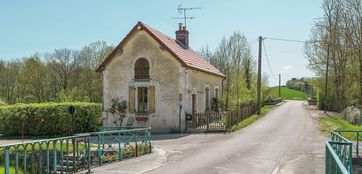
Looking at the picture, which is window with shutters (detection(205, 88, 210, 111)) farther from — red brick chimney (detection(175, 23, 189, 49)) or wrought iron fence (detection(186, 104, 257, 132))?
wrought iron fence (detection(186, 104, 257, 132))

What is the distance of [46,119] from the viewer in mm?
25359

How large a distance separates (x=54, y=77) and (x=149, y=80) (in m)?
28.9

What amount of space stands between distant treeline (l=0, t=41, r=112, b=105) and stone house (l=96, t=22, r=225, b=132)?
17.8 m

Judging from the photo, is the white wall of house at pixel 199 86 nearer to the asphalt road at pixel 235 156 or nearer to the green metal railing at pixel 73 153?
the asphalt road at pixel 235 156

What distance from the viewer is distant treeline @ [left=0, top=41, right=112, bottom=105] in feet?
148


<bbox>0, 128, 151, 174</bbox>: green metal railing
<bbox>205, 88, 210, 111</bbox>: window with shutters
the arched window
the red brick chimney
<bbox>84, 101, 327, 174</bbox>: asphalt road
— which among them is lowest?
<bbox>84, 101, 327, 174</bbox>: asphalt road

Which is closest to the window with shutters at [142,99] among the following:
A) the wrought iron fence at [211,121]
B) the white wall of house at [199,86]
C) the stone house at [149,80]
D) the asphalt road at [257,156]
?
the stone house at [149,80]

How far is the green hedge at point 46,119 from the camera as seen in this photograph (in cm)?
2520

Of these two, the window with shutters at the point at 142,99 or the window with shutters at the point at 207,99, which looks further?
the window with shutters at the point at 207,99

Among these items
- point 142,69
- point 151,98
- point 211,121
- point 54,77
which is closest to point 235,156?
point 211,121

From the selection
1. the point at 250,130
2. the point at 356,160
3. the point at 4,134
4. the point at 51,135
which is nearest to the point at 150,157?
the point at 356,160

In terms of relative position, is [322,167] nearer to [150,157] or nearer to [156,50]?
[150,157]

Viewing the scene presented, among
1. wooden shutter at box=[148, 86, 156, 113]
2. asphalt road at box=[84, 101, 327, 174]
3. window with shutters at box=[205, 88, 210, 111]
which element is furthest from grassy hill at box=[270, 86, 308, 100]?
asphalt road at box=[84, 101, 327, 174]

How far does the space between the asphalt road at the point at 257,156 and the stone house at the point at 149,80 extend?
489cm
